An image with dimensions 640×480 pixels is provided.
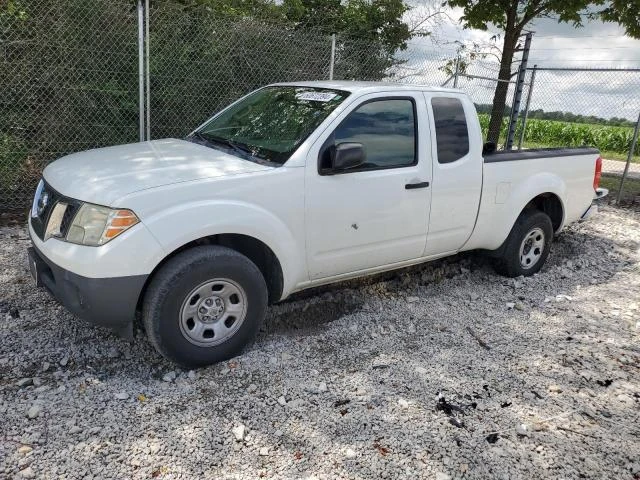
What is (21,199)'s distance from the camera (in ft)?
21.0

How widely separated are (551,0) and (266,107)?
26.8ft

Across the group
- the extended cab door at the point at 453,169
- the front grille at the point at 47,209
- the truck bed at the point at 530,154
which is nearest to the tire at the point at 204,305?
the front grille at the point at 47,209

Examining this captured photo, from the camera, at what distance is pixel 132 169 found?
3.31 meters

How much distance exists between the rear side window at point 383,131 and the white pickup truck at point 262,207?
0.03 ft

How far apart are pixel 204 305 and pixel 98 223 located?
0.79 meters

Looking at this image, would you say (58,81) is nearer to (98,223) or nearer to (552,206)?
(98,223)

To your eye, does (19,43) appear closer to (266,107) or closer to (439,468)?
(266,107)

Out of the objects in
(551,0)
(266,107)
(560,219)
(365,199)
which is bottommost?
(560,219)

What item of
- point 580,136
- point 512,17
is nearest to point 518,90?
point 512,17

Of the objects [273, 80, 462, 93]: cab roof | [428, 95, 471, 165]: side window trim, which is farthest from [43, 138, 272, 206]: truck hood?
[428, 95, 471, 165]: side window trim

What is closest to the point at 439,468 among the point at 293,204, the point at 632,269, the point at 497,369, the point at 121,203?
the point at 497,369

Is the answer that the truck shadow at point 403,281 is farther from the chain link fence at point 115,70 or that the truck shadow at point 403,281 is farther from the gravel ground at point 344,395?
the chain link fence at point 115,70

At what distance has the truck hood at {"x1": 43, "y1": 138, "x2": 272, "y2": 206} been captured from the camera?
306 cm

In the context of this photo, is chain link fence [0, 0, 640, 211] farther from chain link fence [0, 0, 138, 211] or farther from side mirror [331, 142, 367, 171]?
side mirror [331, 142, 367, 171]
